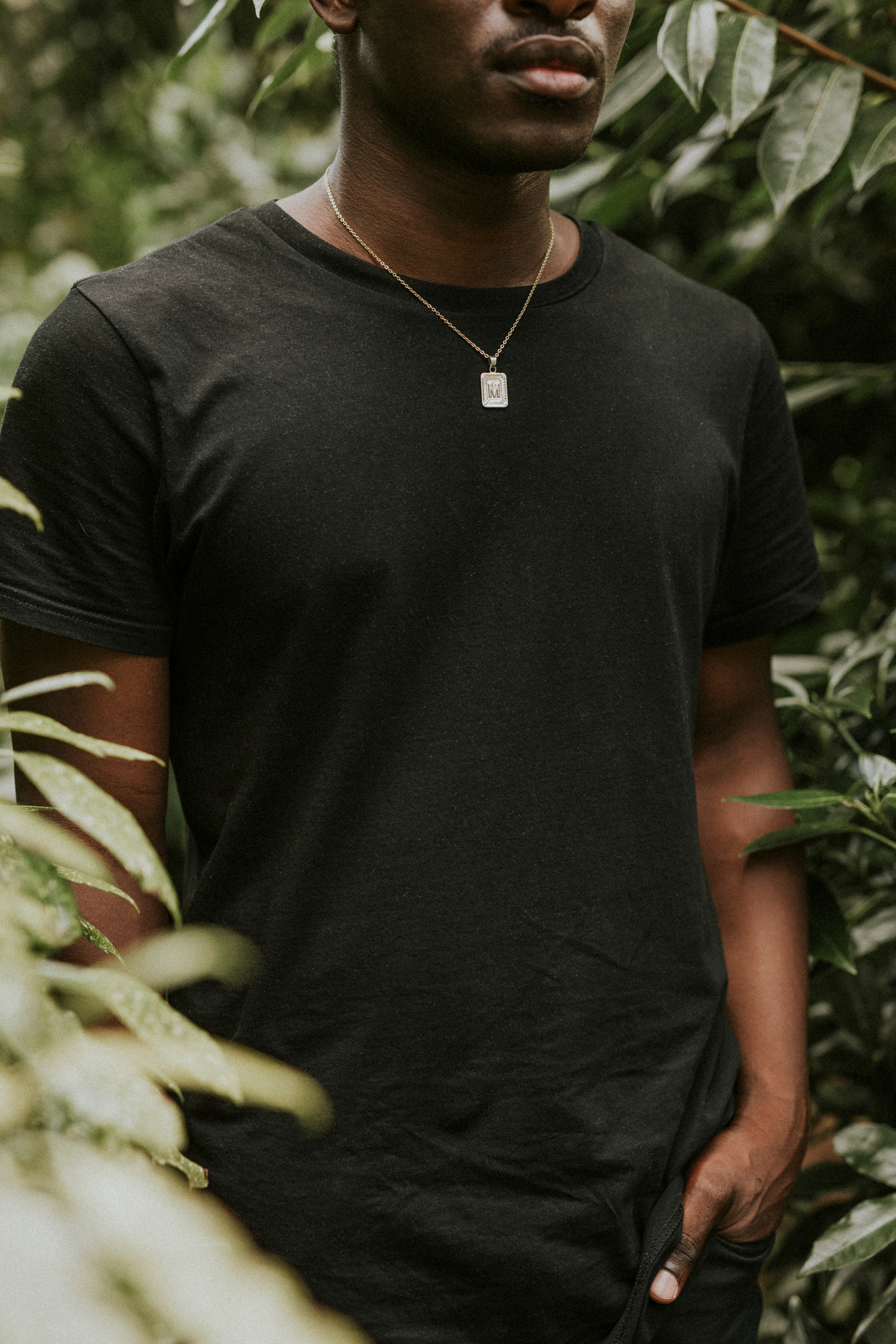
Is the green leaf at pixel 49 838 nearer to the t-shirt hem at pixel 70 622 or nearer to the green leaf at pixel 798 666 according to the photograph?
the t-shirt hem at pixel 70 622

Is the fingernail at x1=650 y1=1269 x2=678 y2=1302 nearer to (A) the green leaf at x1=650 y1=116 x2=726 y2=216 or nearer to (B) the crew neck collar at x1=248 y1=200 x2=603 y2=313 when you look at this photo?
(B) the crew neck collar at x1=248 y1=200 x2=603 y2=313

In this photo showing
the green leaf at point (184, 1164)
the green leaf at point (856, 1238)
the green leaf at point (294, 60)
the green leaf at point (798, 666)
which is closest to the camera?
the green leaf at point (184, 1164)

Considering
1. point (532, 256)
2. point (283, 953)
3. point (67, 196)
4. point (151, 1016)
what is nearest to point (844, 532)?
point (532, 256)

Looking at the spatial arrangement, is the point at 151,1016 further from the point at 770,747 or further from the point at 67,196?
the point at 67,196

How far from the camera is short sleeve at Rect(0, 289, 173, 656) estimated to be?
3.55ft

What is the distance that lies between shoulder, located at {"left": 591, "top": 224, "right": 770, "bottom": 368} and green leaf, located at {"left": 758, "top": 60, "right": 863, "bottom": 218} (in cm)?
13

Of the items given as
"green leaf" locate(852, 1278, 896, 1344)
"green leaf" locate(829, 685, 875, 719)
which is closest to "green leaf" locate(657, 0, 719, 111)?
"green leaf" locate(829, 685, 875, 719)

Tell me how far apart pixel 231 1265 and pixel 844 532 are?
2.11 meters

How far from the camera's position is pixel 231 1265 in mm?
376

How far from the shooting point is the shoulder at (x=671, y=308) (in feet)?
4.32

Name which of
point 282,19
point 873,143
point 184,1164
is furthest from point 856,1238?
point 282,19

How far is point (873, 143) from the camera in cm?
141

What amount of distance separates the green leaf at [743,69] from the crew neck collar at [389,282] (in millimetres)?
267

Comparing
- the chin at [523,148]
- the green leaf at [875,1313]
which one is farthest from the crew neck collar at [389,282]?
the green leaf at [875,1313]
